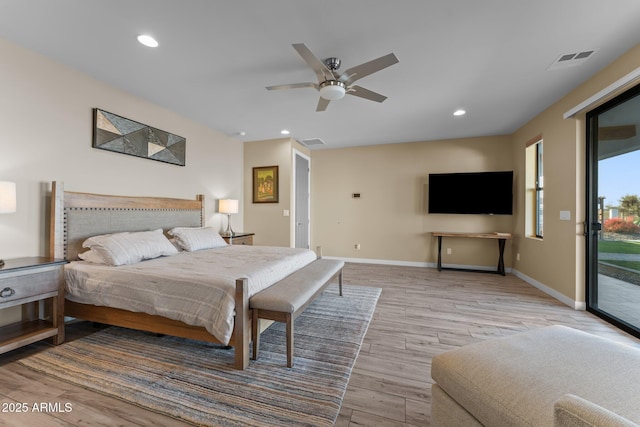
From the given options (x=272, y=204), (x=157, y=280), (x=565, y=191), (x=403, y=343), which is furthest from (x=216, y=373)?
(x=565, y=191)

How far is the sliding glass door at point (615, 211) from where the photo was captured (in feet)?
8.31

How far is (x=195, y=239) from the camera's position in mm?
3531

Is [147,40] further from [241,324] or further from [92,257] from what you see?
[241,324]

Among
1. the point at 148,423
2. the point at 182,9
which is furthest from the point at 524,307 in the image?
the point at 182,9

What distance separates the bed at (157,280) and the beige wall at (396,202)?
2.97 meters

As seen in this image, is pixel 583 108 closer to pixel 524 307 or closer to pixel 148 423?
pixel 524 307

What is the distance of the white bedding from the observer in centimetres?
194

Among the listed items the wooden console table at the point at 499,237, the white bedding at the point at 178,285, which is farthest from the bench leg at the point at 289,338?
the wooden console table at the point at 499,237

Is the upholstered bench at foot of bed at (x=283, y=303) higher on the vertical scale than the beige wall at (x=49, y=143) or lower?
lower

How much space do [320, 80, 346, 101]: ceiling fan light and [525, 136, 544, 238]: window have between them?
3.75 m

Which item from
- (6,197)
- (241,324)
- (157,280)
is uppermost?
(6,197)

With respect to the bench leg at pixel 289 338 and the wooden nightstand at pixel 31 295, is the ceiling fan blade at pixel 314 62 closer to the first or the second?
the bench leg at pixel 289 338

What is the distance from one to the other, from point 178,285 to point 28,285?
1.19 meters

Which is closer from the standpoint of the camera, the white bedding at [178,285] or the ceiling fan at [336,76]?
the white bedding at [178,285]
